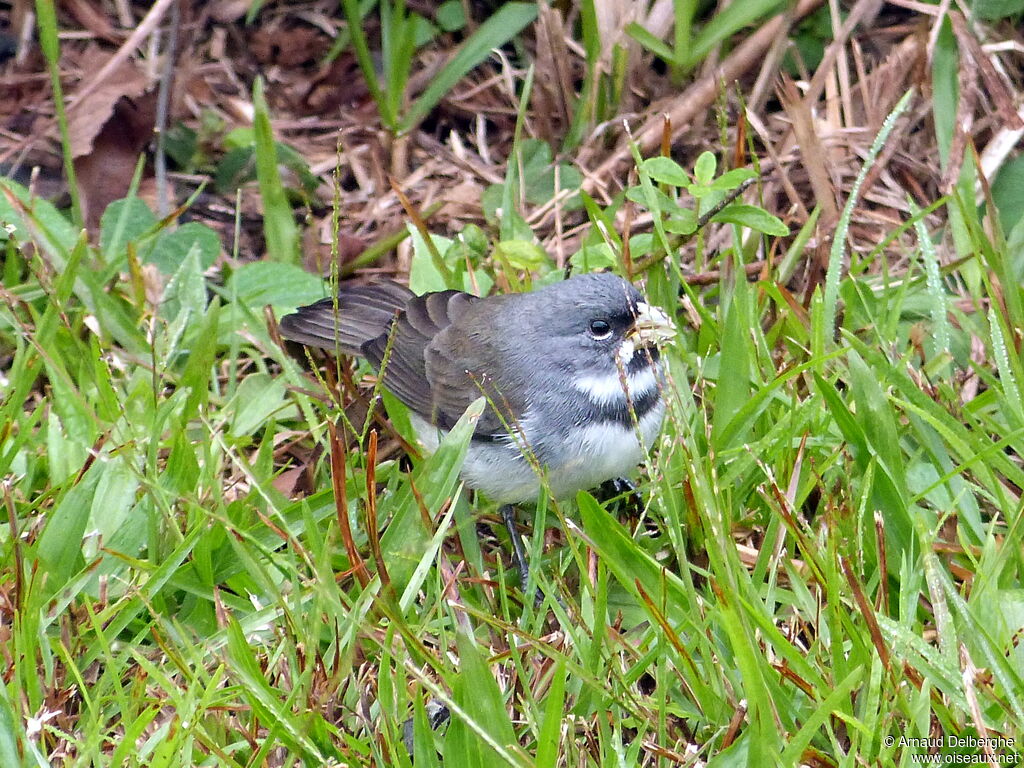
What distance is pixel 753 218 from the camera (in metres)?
4.34

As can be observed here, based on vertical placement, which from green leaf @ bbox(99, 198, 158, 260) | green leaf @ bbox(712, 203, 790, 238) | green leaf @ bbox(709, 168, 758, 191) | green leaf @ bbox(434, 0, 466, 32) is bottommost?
green leaf @ bbox(99, 198, 158, 260)

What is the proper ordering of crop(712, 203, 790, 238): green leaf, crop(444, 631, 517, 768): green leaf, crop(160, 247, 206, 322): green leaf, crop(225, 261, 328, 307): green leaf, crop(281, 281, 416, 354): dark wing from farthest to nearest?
crop(225, 261, 328, 307): green leaf, crop(160, 247, 206, 322): green leaf, crop(281, 281, 416, 354): dark wing, crop(712, 203, 790, 238): green leaf, crop(444, 631, 517, 768): green leaf

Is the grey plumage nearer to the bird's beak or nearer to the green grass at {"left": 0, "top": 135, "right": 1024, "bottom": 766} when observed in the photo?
the bird's beak

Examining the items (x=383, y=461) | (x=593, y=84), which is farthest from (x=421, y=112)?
(x=383, y=461)

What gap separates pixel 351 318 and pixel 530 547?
131 cm

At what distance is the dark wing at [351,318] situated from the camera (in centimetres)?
438

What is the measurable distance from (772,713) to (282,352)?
249 centimetres

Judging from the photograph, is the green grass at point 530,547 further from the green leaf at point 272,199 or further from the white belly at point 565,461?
the green leaf at point 272,199

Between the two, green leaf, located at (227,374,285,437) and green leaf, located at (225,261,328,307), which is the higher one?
green leaf, located at (225,261,328,307)

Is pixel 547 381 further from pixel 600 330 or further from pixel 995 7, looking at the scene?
pixel 995 7

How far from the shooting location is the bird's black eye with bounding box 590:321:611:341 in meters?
3.93

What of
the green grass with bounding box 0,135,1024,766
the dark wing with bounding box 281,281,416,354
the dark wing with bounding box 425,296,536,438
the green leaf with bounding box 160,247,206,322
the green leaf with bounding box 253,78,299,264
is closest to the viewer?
the green grass with bounding box 0,135,1024,766

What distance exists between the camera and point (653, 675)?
334 centimetres

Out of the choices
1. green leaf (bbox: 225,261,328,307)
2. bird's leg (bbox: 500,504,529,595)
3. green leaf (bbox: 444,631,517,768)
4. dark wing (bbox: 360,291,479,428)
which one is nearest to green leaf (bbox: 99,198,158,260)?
green leaf (bbox: 225,261,328,307)
